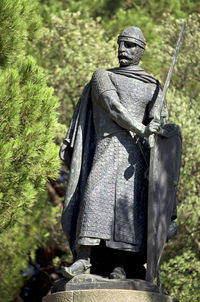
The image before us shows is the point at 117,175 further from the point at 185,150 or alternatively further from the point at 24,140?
the point at 185,150

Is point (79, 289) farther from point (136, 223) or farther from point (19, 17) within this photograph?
point (19, 17)

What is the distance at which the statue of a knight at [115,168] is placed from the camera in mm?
5777

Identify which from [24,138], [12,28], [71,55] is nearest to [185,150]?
[71,55]

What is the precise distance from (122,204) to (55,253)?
1098 centimetres

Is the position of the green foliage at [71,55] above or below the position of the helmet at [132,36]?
above

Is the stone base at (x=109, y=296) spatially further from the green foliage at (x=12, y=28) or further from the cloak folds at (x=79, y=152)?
the green foliage at (x=12, y=28)

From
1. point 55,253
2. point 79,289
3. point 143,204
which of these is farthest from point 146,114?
point 55,253

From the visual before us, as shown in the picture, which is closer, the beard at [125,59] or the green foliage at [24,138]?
the beard at [125,59]

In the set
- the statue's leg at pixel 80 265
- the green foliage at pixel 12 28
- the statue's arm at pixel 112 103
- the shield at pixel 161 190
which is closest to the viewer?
the statue's leg at pixel 80 265

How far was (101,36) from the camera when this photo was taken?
1553cm

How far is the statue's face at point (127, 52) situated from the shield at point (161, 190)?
769mm

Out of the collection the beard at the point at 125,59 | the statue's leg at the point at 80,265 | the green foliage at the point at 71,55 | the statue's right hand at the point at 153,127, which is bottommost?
the statue's leg at the point at 80,265

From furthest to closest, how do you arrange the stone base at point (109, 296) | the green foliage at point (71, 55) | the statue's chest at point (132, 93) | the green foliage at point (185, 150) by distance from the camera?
the green foliage at point (71, 55), the green foliage at point (185, 150), the statue's chest at point (132, 93), the stone base at point (109, 296)

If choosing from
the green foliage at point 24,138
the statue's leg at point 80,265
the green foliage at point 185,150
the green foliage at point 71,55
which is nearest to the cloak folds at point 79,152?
the statue's leg at point 80,265
